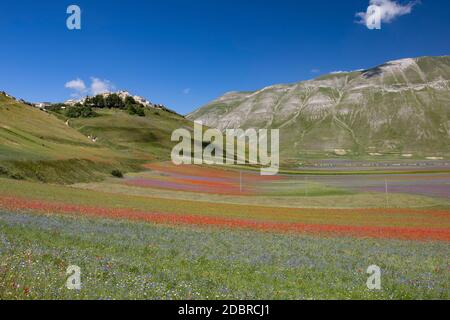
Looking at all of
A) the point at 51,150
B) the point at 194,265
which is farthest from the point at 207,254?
the point at 51,150

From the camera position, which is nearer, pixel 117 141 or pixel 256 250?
pixel 256 250

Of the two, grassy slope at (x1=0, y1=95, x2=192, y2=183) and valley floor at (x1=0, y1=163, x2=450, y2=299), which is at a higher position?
grassy slope at (x1=0, y1=95, x2=192, y2=183)

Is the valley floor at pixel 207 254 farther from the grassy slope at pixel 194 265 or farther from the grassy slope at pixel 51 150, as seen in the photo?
the grassy slope at pixel 51 150

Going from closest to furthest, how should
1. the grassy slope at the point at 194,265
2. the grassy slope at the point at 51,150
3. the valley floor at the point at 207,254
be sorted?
the grassy slope at the point at 194,265 → the valley floor at the point at 207,254 → the grassy slope at the point at 51,150

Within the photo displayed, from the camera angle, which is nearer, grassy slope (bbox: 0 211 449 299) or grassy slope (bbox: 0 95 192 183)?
grassy slope (bbox: 0 211 449 299)

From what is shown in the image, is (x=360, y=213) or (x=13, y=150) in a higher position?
(x=13, y=150)

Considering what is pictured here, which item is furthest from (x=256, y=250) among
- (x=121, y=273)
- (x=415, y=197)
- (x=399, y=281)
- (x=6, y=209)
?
(x=415, y=197)

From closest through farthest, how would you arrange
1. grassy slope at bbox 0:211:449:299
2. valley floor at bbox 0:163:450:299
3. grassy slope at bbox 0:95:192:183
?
1. grassy slope at bbox 0:211:449:299
2. valley floor at bbox 0:163:450:299
3. grassy slope at bbox 0:95:192:183

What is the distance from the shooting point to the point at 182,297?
12.0 m

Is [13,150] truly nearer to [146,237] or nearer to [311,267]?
[146,237]

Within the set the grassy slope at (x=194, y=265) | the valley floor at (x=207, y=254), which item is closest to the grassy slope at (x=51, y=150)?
the valley floor at (x=207, y=254)

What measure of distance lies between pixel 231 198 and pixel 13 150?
147ft

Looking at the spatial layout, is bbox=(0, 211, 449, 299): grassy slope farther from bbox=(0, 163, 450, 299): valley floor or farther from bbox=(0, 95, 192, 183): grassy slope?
bbox=(0, 95, 192, 183): grassy slope

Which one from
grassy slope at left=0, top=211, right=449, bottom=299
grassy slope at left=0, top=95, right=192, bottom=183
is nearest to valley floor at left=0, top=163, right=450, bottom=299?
grassy slope at left=0, top=211, right=449, bottom=299
